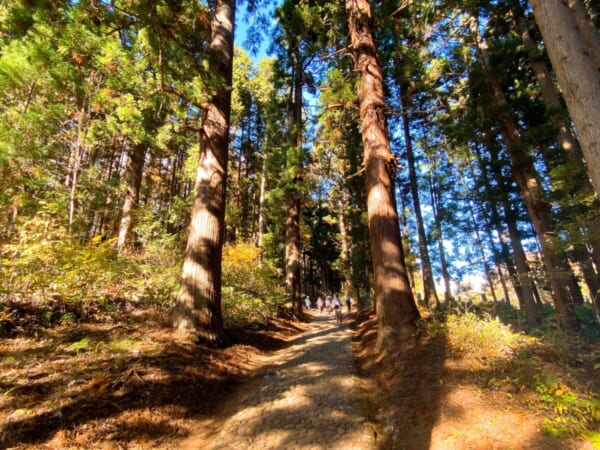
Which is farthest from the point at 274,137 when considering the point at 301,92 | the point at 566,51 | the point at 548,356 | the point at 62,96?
the point at 548,356

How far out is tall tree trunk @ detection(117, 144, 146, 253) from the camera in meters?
10.5

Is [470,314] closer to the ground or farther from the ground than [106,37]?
closer to the ground

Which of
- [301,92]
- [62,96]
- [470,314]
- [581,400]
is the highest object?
[301,92]

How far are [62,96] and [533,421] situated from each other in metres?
14.5

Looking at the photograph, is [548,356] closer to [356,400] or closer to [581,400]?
[581,400]

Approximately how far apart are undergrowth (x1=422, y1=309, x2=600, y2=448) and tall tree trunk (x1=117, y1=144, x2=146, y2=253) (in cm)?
1055

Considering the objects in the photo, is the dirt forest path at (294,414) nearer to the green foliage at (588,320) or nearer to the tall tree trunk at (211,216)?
the tall tree trunk at (211,216)

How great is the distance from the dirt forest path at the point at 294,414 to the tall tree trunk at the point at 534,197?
758 centimetres

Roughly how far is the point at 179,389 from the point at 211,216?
3.33m

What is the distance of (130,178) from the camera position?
11.9m

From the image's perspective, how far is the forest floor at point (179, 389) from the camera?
2.45m

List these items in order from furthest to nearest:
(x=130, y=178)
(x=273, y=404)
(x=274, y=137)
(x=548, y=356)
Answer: (x=274, y=137) → (x=130, y=178) → (x=273, y=404) → (x=548, y=356)

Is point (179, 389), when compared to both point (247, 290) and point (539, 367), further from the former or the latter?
point (247, 290)

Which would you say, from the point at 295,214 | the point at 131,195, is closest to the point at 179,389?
the point at 295,214
